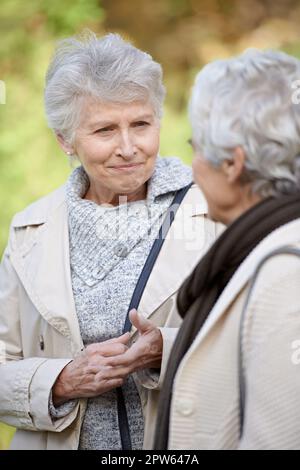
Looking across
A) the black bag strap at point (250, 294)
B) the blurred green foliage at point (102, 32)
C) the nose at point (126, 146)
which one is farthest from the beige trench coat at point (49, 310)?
the blurred green foliage at point (102, 32)

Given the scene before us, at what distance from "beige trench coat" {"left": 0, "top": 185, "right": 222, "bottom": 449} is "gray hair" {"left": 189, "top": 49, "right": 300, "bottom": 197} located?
2.47 ft

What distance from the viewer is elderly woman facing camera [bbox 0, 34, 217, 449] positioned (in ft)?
8.77

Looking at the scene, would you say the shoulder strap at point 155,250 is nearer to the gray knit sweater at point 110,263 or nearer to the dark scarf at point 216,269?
the gray knit sweater at point 110,263

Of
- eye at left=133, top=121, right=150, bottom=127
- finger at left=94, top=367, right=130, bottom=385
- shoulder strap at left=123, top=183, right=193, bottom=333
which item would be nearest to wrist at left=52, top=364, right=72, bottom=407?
finger at left=94, top=367, right=130, bottom=385

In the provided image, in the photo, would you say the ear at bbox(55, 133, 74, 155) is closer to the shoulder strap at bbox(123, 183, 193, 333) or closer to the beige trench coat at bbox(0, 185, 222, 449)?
the beige trench coat at bbox(0, 185, 222, 449)

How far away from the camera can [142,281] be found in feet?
8.89

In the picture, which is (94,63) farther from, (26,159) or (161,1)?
(161,1)

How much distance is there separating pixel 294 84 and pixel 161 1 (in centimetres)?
432

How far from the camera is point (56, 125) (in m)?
2.91

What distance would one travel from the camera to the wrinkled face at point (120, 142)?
277cm

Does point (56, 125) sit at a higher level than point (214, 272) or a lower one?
higher

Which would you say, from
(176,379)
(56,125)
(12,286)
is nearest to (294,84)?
(176,379)

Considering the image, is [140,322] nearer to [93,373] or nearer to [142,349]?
[142,349]

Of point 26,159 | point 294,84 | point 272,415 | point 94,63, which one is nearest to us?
point 272,415
